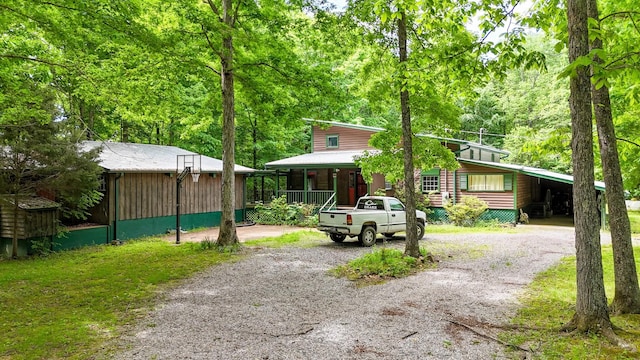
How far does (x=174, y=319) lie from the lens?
6.43m

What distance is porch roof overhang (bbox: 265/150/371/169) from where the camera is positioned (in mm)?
21823

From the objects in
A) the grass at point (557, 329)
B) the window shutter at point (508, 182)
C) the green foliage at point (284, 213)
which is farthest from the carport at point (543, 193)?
the grass at point (557, 329)

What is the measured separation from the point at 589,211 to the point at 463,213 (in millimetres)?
14978

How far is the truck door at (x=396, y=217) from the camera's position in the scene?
47.2ft

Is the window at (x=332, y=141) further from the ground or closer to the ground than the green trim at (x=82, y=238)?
further from the ground

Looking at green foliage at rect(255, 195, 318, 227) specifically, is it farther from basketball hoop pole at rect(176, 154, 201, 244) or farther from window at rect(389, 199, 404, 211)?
window at rect(389, 199, 404, 211)

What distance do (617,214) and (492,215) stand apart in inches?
609

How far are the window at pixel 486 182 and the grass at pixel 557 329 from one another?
12368 millimetres

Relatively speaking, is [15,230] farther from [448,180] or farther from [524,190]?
[524,190]

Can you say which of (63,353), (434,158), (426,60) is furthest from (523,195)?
(63,353)

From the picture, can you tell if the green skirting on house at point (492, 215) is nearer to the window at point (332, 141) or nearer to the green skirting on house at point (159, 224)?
the window at point (332, 141)

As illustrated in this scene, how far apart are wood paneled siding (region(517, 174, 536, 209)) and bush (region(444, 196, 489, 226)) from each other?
2.94m

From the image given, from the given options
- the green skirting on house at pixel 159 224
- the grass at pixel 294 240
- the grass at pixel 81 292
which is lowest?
the grass at pixel 81 292

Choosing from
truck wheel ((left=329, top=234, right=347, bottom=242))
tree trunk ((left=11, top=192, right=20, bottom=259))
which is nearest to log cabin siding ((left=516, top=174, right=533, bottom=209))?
truck wheel ((left=329, top=234, right=347, bottom=242))
